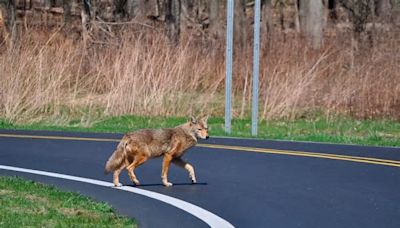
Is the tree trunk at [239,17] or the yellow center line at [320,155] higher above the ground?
the tree trunk at [239,17]

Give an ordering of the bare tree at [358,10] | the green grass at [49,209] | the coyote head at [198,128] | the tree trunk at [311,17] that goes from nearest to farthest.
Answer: the green grass at [49,209], the coyote head at [198,128], the tree trunk at [311,17], the bare tree at [358,10]

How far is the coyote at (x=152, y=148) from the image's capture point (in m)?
13.0

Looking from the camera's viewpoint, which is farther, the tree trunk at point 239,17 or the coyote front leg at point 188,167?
the tree trunk at point 239,17

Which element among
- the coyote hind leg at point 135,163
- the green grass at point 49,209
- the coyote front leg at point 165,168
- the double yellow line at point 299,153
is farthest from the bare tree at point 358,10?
the green grass at point 49,209

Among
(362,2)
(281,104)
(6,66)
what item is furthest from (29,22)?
(362,2)

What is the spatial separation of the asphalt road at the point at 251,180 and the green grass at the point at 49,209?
29cm

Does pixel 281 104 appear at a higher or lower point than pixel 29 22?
lower

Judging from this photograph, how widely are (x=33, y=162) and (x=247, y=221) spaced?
6.23 metres

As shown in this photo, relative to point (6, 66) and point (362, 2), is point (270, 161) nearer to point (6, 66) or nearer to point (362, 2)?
point (6, 66)

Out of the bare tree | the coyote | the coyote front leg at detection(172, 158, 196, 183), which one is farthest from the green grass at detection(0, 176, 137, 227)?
the bare tree

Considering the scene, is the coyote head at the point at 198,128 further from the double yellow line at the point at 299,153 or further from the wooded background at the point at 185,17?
the wooded background at the point at 185,17

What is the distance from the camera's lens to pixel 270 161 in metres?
15.8

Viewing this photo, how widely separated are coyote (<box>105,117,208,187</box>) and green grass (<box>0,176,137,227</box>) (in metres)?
0.88

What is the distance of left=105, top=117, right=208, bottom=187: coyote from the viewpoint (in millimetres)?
12992
